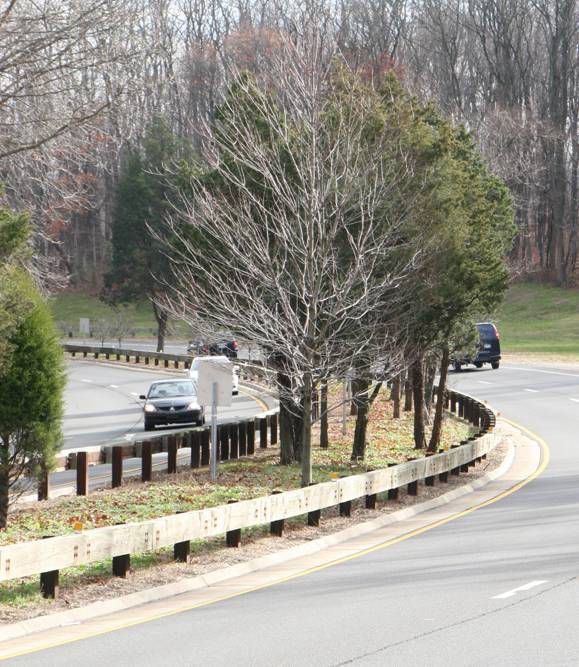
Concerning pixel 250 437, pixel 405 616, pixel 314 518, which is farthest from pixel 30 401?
pixel 250 437

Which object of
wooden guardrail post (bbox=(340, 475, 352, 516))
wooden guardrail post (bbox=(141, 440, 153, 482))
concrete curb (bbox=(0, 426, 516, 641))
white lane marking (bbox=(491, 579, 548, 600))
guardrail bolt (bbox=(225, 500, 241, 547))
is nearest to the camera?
concrete curb (bbox=(0, 426, 516, 641))

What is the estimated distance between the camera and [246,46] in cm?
7831

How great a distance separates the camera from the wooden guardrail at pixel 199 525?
11789 millimetres

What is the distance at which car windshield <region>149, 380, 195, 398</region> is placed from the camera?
3684 centimetres

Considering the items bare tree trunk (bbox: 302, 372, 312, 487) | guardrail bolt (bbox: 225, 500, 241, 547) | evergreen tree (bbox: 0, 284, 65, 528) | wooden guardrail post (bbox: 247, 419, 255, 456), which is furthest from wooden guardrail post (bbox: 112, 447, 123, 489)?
guardrail bolt (bbox: 225, 500, 241, 547)

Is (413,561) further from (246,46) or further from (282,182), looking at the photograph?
(246,46)

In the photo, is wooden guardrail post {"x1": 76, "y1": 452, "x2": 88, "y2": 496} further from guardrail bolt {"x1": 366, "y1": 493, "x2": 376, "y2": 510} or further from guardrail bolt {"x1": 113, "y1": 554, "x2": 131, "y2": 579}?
guardrail bolt {"x1": 113, "y1": 554, "x2": 131, "y2": 579}

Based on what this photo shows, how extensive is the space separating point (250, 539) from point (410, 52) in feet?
235

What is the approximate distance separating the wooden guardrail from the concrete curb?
0.47 meters

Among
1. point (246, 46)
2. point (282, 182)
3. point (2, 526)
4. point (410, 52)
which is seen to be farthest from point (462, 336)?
point (410, 52)

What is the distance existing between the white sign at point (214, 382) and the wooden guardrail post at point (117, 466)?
2.02 m

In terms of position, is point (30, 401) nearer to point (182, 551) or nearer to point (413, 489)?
point (182, 551)

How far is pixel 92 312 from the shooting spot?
9406 cm

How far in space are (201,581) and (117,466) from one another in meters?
10.3
